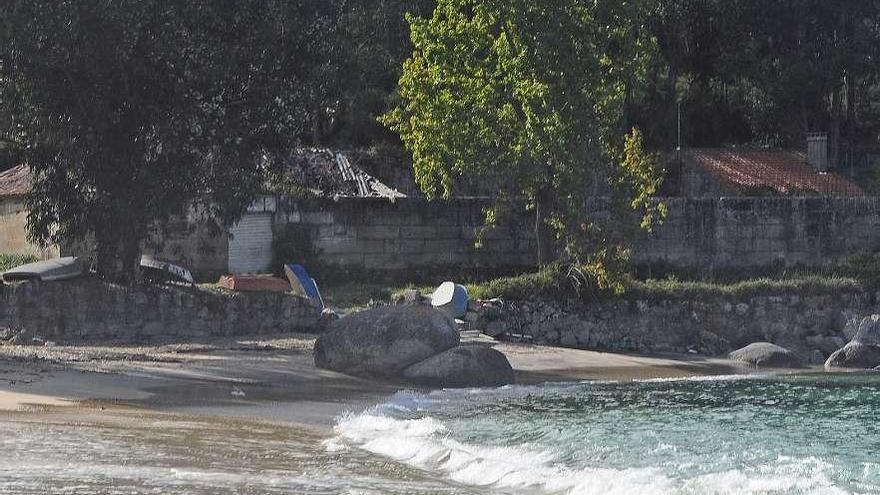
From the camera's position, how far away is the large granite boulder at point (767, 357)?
26.9 meters

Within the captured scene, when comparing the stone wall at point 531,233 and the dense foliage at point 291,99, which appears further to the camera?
the stone wall at point 531,233

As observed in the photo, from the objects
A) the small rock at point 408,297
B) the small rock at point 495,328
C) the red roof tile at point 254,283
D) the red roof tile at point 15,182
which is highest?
the red roof tile at point 15,182

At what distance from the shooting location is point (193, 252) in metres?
30.4

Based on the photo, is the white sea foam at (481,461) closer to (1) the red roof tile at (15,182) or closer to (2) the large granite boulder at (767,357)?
(2) the large granite boulder at (767,357)

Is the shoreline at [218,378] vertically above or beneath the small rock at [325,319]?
beneath

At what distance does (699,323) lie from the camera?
98.2 ft

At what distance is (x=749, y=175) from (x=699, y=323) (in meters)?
12.5

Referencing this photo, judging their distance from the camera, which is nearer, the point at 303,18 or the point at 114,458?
the point at 114,458

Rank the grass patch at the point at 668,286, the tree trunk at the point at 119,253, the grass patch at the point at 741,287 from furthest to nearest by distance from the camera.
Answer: the grass patch at the point at 741,287 → the grass patch at the point at 668,286 → the tree trunk at the point at 119,253

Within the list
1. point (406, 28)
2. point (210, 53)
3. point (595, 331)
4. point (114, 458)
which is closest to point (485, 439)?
point (114, 458)

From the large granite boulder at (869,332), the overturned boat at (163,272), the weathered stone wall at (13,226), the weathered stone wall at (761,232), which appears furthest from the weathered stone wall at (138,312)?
the large granite boulder at (869,332)

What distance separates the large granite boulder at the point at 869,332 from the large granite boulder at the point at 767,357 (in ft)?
7.15

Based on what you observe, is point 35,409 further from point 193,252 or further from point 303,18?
point 193,252

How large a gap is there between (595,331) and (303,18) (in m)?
8.69
